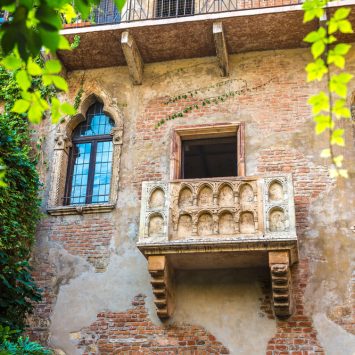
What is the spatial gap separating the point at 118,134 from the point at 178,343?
387cm

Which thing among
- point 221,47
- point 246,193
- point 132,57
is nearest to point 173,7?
point 132,57

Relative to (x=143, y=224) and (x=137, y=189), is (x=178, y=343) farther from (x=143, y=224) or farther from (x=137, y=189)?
(x=137, y=189)

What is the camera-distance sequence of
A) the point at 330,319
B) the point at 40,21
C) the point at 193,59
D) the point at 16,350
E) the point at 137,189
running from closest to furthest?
the point at 40,21
the point at 16,350
the point at 330,319
the point at 137,189
the point at 193,59

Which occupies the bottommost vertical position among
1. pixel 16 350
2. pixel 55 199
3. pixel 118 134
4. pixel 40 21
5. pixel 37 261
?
pixel 16 350

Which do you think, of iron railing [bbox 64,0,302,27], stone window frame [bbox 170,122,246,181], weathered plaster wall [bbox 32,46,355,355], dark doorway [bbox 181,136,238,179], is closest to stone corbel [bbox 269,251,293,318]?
weathered plaster wall [bbox 32,46,355,355]

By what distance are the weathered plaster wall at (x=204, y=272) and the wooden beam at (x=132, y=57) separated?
0.17 meters

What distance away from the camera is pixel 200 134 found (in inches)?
419

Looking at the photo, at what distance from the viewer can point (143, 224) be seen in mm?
8891

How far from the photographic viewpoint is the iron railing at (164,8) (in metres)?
11.0

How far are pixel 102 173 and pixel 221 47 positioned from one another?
307 cm

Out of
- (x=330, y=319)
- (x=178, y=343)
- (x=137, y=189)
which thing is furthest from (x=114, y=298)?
(x=330, y=319)

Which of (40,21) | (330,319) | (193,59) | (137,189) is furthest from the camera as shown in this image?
(193,59)

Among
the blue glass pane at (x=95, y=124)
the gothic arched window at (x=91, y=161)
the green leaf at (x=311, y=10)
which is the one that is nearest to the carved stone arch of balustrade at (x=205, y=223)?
the gothic arched window at (x=91, y=161)

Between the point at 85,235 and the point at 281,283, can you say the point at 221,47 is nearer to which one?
the point at 85,235
